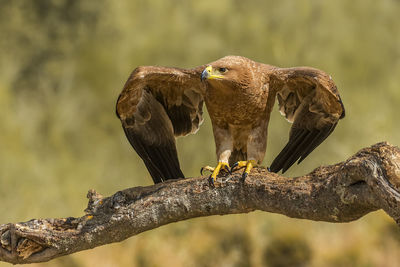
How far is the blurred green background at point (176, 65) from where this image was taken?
35.7ft

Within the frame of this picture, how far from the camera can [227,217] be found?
1102 centimetres

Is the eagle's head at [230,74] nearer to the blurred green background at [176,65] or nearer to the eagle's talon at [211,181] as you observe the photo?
the eagle's talon at [211,181]

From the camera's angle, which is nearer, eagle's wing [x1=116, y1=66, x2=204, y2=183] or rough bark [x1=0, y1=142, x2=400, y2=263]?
rough bark [x1=0, y1=142, x2=400, y2=263]

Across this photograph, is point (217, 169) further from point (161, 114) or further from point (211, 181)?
point (161, 114)

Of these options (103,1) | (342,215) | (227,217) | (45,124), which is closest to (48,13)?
(103,1)

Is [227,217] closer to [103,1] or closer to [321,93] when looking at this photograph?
[103,1]

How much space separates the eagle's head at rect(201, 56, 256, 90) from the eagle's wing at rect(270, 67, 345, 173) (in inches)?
10.7

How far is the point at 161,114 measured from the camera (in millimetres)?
5938

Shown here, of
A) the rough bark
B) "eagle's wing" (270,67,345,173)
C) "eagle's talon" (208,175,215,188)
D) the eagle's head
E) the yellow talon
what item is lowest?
the rough bark

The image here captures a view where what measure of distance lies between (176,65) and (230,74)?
631cm

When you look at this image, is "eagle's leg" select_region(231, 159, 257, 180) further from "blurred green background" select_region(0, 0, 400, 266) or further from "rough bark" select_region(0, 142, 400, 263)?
"blurred green background" select_region(0, 0, 400, 266)

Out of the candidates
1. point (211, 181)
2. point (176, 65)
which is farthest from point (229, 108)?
point (176, 65)

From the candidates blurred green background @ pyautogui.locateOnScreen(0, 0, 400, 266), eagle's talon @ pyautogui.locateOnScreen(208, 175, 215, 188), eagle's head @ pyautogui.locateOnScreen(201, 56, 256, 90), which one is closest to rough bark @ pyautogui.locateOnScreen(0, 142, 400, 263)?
eagle's talon @ pyautogui.locateOnScreen(208, 175, 215, 188)

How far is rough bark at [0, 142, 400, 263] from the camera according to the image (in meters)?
3.80
